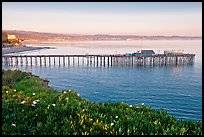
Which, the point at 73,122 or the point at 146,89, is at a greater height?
the point at 73,122

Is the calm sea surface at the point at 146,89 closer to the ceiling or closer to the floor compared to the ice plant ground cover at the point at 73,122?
closer to the floor

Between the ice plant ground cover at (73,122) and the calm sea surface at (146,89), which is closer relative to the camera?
the ice plant ground cover at (73,122)

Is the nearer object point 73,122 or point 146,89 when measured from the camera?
point 73,122

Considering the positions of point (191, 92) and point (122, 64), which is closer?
point (191, 92)

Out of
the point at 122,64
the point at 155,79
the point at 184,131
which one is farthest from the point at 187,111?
the point at 122,64

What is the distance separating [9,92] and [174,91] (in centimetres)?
3954

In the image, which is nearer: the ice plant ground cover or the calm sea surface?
the ice plant ground cover

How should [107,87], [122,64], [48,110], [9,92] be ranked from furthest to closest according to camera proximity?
[122,64]
[107,87]
[9,92]
[48,110]

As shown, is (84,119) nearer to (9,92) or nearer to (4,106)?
(4,106)

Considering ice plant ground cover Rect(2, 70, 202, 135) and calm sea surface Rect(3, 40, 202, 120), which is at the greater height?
ice plant ground cover Rect(2, 70, 202, 135)

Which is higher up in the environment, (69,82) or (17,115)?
(17,115)

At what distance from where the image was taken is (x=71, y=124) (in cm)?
788

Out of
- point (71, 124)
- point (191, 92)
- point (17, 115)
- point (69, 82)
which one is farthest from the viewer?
point (69, 82)

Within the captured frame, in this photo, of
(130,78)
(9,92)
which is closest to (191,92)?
(130,78)
